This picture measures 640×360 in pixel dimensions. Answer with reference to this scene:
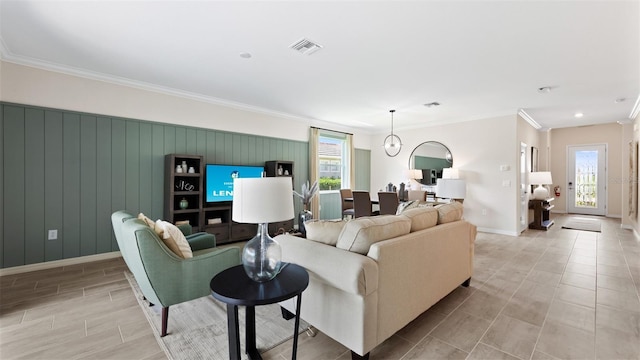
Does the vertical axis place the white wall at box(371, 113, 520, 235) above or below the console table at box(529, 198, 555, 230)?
above

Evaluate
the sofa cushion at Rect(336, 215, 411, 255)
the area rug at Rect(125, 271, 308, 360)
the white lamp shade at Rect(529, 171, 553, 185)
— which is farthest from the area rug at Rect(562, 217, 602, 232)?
the area rug at Rect(125, 271, 308, 360)

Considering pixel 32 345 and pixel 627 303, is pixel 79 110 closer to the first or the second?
pixel 32 345

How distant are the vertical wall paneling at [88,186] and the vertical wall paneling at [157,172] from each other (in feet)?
2.32

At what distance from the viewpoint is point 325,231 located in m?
2.13

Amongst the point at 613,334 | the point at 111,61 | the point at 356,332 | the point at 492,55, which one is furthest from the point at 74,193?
the point at 613,334

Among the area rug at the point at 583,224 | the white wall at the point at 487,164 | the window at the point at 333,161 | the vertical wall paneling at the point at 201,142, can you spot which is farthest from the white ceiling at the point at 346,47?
the area rug at the point at 583,224

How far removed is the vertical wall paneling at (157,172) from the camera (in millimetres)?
4332

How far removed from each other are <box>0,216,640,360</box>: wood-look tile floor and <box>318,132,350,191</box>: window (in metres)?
4.20

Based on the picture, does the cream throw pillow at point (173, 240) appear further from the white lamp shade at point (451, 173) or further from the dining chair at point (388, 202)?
the white lamp shade at point (451, 173)

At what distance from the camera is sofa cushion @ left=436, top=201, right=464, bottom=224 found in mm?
2768

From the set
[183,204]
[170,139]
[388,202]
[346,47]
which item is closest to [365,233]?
[346,47]

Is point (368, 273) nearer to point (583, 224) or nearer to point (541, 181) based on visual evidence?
point (541, 181)

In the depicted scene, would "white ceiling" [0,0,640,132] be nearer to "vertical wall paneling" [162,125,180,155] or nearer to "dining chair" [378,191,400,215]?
"vertical wall paneling" [162,125,180,155]

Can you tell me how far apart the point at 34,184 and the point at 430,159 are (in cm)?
741
